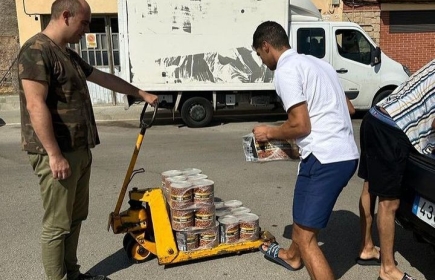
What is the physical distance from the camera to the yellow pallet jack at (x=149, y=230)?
3.54 meters

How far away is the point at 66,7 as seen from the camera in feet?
9.18

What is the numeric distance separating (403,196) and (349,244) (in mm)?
983

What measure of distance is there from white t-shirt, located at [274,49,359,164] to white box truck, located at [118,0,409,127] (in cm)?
739

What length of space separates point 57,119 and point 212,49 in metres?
7.55

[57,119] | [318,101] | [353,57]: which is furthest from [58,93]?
[353,57]

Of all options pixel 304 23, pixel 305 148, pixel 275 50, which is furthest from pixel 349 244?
pixel 304 23

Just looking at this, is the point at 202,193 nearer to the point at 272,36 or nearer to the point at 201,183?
the point at 201,183

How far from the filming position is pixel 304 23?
10.5 m

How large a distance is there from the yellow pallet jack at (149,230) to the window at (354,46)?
317 inches

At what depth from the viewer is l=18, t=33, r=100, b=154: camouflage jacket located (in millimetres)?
2684

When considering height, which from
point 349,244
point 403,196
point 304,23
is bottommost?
point 349,244

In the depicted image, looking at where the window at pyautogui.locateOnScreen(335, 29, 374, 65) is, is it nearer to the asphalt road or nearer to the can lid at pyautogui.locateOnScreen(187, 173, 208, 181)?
the asphalt road

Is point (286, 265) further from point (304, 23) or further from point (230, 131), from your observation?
point (304, 23)

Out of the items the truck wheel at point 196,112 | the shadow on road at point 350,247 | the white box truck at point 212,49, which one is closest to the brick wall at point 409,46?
the white box truck at point 212,49
